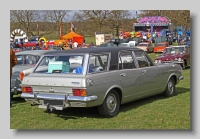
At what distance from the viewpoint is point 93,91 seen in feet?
19.2

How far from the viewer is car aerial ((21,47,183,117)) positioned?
586 cm

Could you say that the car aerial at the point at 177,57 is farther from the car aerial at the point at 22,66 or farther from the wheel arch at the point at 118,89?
the wheel arch at the point at 118,89

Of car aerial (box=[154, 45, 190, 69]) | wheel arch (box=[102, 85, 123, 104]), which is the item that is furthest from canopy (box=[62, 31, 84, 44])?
wheel arch (box=[102, 85, 123, 104])

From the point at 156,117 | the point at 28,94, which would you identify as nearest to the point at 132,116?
the point at 156,117

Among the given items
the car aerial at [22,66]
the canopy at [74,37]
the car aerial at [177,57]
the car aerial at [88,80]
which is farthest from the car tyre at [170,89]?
the canopy at [74,37]

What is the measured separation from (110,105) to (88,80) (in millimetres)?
973

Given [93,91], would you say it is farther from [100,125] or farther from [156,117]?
[156,117]

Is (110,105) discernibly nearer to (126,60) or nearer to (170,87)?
(126,60)

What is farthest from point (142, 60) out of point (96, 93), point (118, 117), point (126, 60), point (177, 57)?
point (177, 57)

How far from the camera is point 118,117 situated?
6.43 meters

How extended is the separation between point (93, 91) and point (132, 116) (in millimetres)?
1208

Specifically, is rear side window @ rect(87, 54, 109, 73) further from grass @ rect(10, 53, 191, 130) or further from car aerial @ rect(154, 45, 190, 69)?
car aerial @ rect(154, 45, 190, 69)

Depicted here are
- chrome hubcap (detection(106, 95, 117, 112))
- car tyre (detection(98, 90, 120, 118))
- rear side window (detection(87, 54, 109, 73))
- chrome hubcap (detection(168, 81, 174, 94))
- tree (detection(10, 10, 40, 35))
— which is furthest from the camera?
tree (detection(10, 10, 40, 35))

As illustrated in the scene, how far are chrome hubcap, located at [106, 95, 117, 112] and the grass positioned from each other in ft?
0.69
